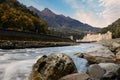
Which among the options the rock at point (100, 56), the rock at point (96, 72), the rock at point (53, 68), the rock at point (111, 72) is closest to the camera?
the rock at point (111, 72)

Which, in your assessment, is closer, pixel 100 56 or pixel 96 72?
pixel 96 72

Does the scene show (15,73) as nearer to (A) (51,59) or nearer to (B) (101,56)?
(A) (51,59)

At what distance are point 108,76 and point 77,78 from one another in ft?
Answer: 8.52

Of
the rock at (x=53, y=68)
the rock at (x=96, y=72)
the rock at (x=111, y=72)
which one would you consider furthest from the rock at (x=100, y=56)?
the rock at (x=53, y=68)

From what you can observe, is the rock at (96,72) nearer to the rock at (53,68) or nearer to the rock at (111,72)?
the rock at (111,72)

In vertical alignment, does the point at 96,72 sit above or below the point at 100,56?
below

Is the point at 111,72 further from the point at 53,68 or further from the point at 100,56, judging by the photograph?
the point at 100,56

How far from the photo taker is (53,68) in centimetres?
1739

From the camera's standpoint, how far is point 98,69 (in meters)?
17.5

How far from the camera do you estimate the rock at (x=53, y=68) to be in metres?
17.3

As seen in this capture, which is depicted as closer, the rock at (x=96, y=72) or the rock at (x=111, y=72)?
the rock at (x=111, y=72)

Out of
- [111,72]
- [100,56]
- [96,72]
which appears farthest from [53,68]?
[100,56]

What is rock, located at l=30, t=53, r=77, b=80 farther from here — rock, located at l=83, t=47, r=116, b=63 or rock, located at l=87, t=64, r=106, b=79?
rock, located at l=83, t=47, r=116, b=63

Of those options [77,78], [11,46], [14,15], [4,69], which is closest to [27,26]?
[14,15]
